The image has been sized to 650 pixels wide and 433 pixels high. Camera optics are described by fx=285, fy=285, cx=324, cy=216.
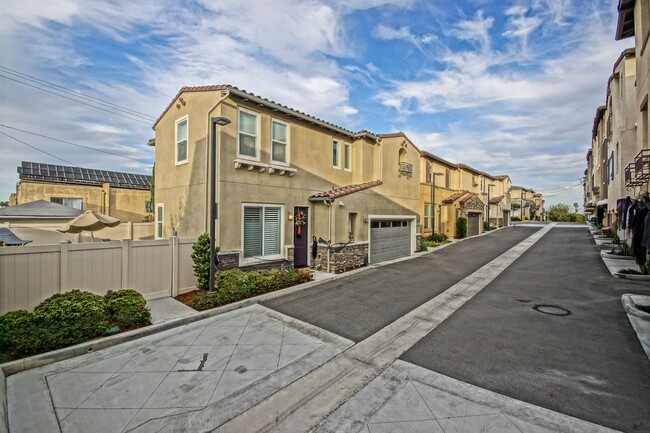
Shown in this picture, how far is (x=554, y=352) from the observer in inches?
218

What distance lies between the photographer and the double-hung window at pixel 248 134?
1064 centimetres

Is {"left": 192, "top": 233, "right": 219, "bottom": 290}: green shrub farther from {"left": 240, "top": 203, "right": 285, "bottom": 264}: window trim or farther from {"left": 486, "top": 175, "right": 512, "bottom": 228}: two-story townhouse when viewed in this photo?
{"left": 486, "top": 175, "right": 512, "bottom": 228}: two-story townhouse

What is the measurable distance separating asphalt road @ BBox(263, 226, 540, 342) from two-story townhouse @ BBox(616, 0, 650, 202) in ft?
22.1

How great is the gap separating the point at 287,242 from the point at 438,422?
893 centimetres

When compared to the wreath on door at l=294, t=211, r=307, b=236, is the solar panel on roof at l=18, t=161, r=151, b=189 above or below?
above

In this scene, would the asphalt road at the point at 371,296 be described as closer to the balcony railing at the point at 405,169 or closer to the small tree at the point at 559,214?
the balcony railing at the point at 405,169

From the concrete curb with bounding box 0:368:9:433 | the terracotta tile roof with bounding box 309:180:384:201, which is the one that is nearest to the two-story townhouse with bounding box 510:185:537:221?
the terracotta tile roof with bounding box 309:180:384:201

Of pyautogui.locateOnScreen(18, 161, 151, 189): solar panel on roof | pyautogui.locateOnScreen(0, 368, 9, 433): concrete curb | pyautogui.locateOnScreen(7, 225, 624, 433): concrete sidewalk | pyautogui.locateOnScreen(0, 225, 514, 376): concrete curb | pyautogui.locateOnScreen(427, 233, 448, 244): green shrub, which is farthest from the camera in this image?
pyautogui.locateOnScreen(18, 161, 151, 189): solar panel on roof

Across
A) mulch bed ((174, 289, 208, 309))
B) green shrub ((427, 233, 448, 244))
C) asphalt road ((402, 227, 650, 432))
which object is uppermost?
green shrub ((427, 233, 448, 244))

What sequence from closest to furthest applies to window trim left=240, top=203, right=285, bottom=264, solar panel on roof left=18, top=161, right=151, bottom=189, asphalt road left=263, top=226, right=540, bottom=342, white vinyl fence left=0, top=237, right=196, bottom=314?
white vinyl fence left=0, top=237, right=196, bottom=314
asphalt road left=263, top=226, right=540, bottom=342
window trim left=240, top=203, right=285, bottom=264
solar panel on roof left=18, top=161, right=151, bottom=189

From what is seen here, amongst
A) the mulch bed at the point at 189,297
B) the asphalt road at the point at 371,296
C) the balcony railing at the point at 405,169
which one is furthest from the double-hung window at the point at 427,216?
the mulch bed at the point at 189,297

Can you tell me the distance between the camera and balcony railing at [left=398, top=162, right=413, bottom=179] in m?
17.1

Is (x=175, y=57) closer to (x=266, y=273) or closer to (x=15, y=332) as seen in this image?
(x=266, y=273)

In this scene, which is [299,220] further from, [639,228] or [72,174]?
[72,174]
